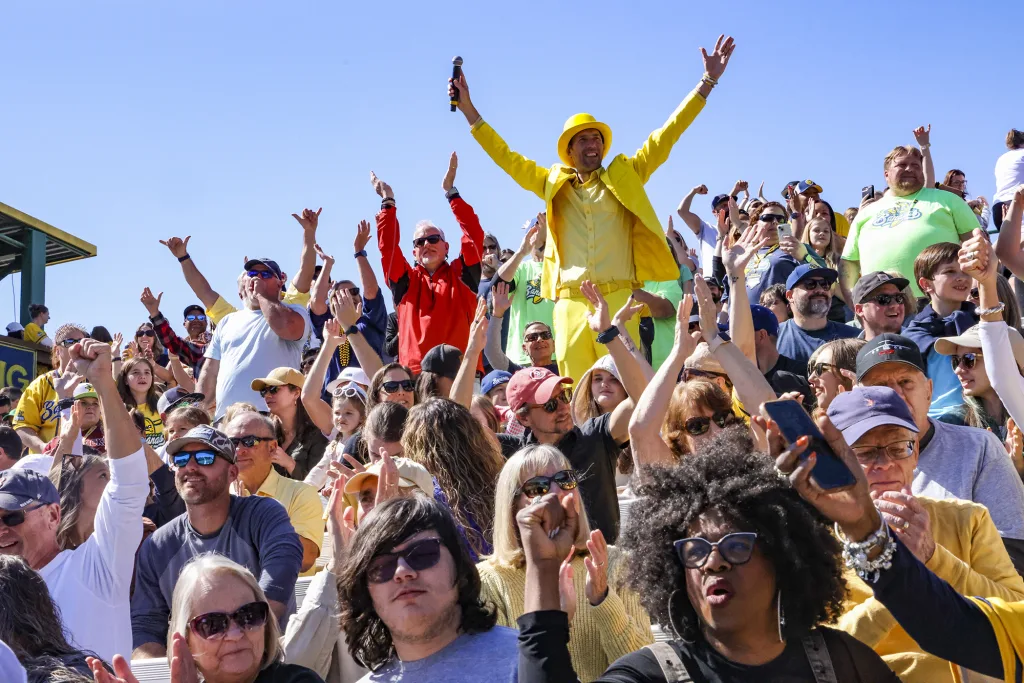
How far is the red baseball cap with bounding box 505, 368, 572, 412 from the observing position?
5473mm

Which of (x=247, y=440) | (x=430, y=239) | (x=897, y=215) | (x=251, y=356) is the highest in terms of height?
(x=430, y=239)

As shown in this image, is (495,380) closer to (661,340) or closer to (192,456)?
(661,340)

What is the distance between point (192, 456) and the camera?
4.83 metres

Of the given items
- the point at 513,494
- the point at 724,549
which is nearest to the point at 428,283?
the point at 513,494

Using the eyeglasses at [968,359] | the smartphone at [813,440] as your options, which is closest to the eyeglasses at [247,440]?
the eyeglasses at [968,359]

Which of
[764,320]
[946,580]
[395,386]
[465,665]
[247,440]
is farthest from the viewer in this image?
[395,386]

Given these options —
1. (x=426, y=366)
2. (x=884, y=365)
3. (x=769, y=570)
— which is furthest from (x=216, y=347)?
(x=769, y=570)

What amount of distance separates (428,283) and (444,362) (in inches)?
77.5

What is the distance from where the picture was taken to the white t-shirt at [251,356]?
27.5ft

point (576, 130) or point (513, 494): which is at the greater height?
point (576, 130)

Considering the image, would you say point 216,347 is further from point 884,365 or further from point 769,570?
point 769,570

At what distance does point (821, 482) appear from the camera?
7.90 ft

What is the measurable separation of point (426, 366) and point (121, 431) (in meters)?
2.79

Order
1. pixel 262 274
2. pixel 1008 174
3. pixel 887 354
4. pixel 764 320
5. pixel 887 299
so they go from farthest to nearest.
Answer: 1. pixel 1008 174
2. pixel 262 274
3. pixel 764 320
4. pixel 887 299
5. pixel 887 354
